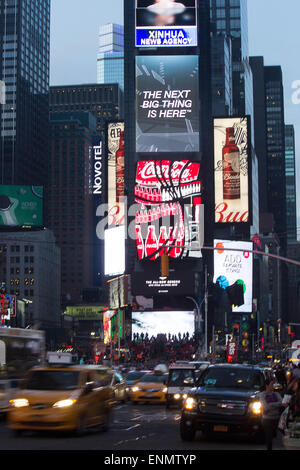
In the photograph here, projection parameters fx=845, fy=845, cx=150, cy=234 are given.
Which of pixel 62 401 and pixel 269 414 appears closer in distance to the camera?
pixel 269 414

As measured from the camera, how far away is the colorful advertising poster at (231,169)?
451 ft

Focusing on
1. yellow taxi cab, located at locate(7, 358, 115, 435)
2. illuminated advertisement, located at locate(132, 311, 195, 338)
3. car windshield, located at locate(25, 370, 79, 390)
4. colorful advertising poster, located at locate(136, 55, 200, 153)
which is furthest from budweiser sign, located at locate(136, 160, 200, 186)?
car windshield, located at locate(25, 370, 79, 390)

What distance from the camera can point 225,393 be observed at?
A: 20.0 m

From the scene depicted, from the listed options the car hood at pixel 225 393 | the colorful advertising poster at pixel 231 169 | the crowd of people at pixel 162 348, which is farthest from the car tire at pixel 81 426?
the colorful advertising poster at pixel 231 169

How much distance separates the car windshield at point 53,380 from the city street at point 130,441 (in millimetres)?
1211

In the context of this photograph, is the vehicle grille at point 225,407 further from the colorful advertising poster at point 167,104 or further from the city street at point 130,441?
the colorful advertising poster at point 167,104

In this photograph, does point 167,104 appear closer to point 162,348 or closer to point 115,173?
point 115,173

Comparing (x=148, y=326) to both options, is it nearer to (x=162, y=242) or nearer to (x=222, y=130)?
(x=162, y=242)

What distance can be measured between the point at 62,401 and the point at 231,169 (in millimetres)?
119708

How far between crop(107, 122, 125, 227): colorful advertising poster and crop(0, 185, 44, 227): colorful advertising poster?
20422mm

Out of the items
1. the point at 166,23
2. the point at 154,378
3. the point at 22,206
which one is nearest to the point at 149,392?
the point at 154,378

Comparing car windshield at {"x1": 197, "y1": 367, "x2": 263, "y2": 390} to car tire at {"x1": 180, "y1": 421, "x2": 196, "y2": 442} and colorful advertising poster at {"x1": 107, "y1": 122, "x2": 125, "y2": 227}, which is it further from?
colorful advertising poster at {"x1": 107, "y1": 122, "x2": 125, "y2": 227}

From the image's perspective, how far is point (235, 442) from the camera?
2052 cm
